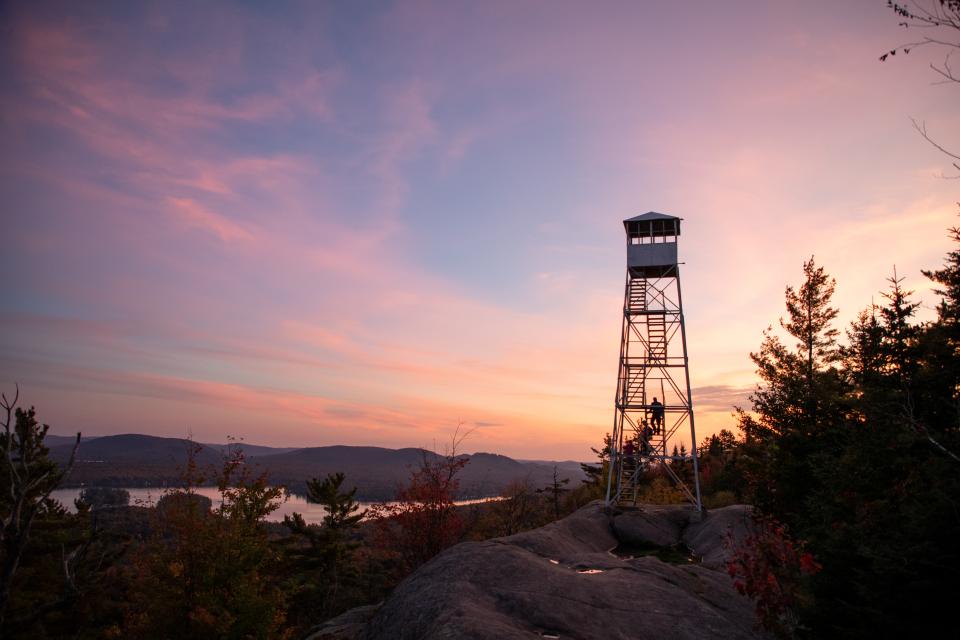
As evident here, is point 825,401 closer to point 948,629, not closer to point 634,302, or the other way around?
point 634,302

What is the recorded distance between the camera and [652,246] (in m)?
24.5

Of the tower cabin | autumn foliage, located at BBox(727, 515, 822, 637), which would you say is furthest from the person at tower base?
autumn foliage, located at BBox(727, 515, 822, 637)

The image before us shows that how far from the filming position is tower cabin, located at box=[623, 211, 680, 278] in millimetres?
24219

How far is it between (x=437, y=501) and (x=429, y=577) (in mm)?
17057

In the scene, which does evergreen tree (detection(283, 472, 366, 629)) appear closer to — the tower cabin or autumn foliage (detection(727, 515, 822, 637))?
the tower cabin

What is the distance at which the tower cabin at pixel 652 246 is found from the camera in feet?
79.5

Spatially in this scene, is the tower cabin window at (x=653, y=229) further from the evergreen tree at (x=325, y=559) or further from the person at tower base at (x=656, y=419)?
the evergreen tree at (x=325, y=559)

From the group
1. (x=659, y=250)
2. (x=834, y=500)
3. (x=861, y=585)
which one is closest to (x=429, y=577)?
(x=861, y=585)

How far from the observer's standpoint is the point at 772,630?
379 inches

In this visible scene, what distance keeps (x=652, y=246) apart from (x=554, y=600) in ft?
62.0

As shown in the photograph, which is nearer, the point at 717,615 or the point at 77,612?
the point at 717,615

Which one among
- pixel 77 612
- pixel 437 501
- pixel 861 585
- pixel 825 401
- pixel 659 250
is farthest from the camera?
pixel 77 612

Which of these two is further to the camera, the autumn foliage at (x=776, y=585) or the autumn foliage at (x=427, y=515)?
the autumn foliage at (x=427, y=515)

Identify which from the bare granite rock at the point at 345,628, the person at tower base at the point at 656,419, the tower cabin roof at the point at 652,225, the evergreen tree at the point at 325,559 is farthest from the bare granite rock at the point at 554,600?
the evergreen tree at the point at 325,559
